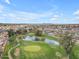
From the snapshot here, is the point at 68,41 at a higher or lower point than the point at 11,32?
lower

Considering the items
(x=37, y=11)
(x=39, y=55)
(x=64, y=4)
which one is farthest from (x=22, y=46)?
(x=64, y=4)

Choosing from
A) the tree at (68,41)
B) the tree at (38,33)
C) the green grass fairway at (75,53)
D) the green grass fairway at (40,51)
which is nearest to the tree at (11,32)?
the green grass fairway at (40,51)

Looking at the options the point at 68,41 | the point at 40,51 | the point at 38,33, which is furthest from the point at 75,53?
the point at 38,33

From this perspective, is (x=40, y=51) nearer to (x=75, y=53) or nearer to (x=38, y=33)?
(x=38, y=33)

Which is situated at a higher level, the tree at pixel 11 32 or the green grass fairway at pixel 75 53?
the tree at pixel 11 32

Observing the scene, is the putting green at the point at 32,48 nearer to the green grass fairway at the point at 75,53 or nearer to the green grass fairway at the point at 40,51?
the green grass fairway at the point at 40,51

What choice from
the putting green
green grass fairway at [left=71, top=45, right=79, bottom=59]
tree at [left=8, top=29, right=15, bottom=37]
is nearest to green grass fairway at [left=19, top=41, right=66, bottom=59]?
the putting green

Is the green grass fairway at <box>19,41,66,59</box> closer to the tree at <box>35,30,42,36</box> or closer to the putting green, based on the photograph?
the putting green

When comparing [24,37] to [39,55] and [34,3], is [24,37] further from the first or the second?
[34,3]
